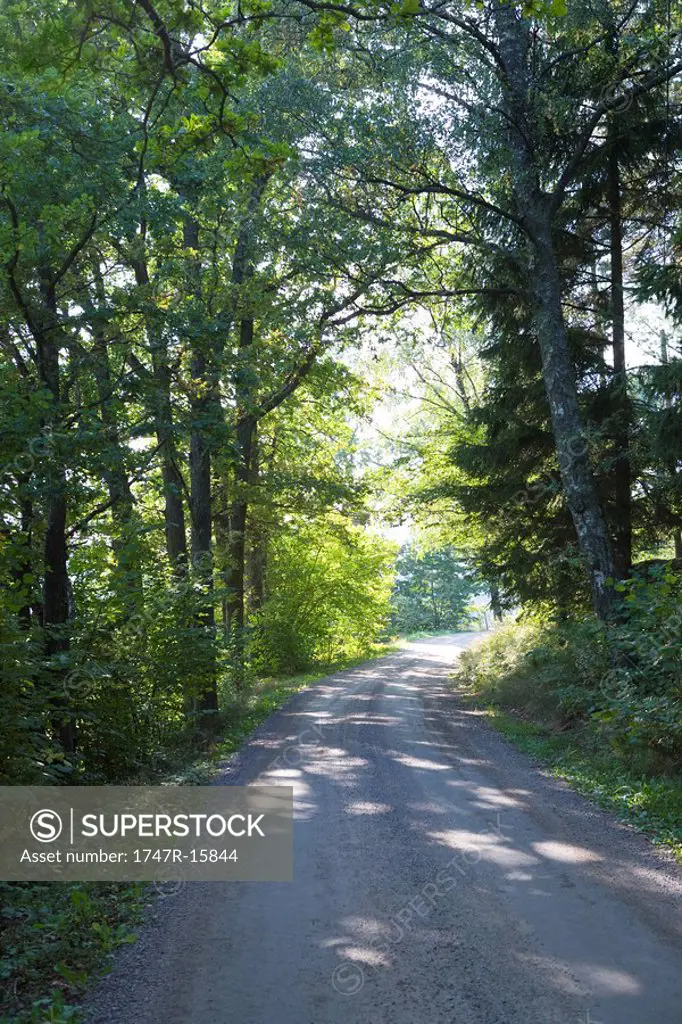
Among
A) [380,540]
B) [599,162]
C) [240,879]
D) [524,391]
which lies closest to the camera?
[240,879]

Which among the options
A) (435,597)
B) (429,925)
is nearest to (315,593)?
(429,925)

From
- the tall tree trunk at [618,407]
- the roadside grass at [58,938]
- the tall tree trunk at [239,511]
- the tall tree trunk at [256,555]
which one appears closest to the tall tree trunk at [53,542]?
the roadside grass at [58,938]

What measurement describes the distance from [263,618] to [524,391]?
43.8 ft

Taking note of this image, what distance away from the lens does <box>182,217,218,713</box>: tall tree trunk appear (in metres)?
10.8

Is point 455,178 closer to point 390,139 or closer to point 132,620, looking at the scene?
point 390,139

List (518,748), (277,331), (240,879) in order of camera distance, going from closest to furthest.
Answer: (240,879), (518,748), (277,331)

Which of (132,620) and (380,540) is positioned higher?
(380,540)

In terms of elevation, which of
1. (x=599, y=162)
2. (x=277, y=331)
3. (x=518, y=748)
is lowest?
(x=518, y=748)

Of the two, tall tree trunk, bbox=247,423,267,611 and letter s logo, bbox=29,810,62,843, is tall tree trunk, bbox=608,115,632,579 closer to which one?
letter s logo, bbox=29,810,62,843

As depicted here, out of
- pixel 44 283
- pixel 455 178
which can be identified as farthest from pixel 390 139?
pixel 44 283

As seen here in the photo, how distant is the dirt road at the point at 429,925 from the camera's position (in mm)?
4277

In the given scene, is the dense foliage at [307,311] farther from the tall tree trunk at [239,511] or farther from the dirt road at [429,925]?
the dirt road at [429,925]

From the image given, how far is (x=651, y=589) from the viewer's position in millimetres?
8383

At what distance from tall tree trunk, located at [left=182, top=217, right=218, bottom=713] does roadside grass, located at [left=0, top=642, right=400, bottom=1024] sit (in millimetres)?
4471
